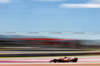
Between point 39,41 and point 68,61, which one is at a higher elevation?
point 39,41

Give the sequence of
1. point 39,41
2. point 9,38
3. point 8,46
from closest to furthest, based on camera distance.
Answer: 1. point 39,41
2. point 9,38
3. point 8,46

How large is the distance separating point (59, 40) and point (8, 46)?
6621mm

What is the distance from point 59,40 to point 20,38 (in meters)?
4.33

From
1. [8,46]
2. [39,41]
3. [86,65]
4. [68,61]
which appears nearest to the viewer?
[86,65]

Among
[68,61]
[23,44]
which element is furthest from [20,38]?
[68,61]

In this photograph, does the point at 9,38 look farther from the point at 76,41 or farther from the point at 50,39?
the point at 76,41

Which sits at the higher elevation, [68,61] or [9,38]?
[9,38]

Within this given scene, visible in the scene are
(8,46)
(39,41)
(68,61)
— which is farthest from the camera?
(8,46)

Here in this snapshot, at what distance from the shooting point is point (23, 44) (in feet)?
69.3

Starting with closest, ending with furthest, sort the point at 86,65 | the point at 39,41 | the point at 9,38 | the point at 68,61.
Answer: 1. the point at 86,65
2. the point at 68,61
3. the point at 39,41
4. the point at 9,38

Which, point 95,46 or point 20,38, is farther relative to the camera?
point 95,46

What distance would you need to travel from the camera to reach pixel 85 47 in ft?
75.3

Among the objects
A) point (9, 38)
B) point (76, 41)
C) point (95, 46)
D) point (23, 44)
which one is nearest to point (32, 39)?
point (23, 44)

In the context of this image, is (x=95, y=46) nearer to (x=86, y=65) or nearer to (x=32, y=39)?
(x=32, y=39)
